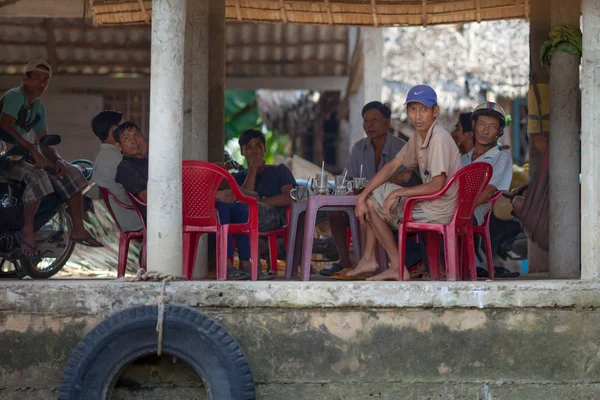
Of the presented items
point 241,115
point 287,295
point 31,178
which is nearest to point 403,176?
point 287,295

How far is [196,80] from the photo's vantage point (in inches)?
298

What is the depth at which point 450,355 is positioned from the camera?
17.8 feet

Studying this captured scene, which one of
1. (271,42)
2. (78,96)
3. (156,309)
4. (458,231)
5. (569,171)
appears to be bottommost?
(156,309)

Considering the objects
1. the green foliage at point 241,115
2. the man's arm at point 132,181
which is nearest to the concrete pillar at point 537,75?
the man's arm at point 132,181

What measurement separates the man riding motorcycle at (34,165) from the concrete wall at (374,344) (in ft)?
6.60

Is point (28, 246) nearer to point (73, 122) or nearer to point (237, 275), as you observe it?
point (237, 275)

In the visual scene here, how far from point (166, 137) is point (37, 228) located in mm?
2417

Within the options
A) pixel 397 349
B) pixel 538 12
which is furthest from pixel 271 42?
pixel 397 349

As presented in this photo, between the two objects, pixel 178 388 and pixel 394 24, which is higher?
pixel 394 24

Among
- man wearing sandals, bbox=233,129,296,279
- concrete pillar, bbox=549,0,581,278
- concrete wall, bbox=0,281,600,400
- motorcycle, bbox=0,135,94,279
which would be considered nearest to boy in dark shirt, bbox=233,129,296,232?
man wearing sandals, bbox=233,129,296,279

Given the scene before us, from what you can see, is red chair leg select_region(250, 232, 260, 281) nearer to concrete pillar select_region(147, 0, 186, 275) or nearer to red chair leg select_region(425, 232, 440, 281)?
concrete pillar select_region(147, 0, 186, 275)

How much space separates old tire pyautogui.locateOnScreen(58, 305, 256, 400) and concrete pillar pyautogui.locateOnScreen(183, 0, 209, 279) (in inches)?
94.7

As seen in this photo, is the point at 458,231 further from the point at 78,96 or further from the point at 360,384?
the point at 78,96

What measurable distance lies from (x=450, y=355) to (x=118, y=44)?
9.12 meters
